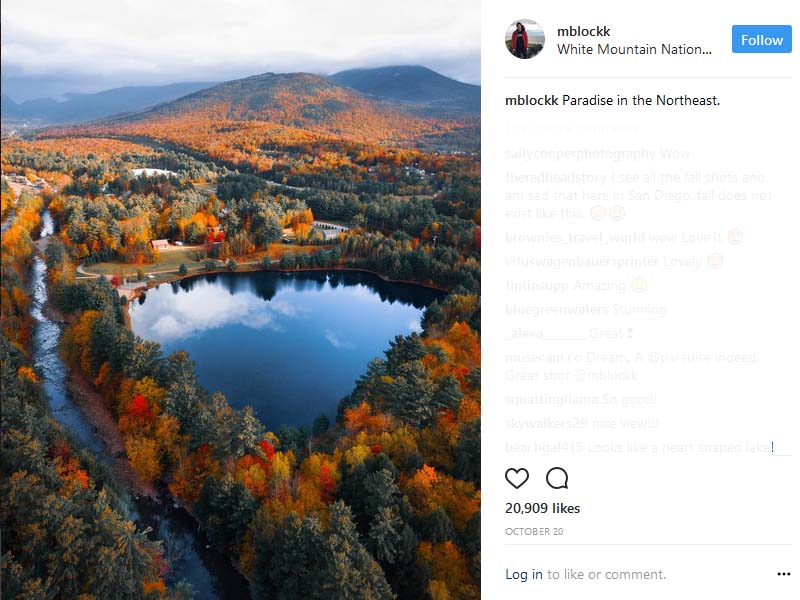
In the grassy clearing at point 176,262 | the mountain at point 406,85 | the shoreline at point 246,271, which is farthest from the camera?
the mountain at point 406,85

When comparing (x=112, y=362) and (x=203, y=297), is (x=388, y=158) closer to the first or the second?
(x=203, y=297)
